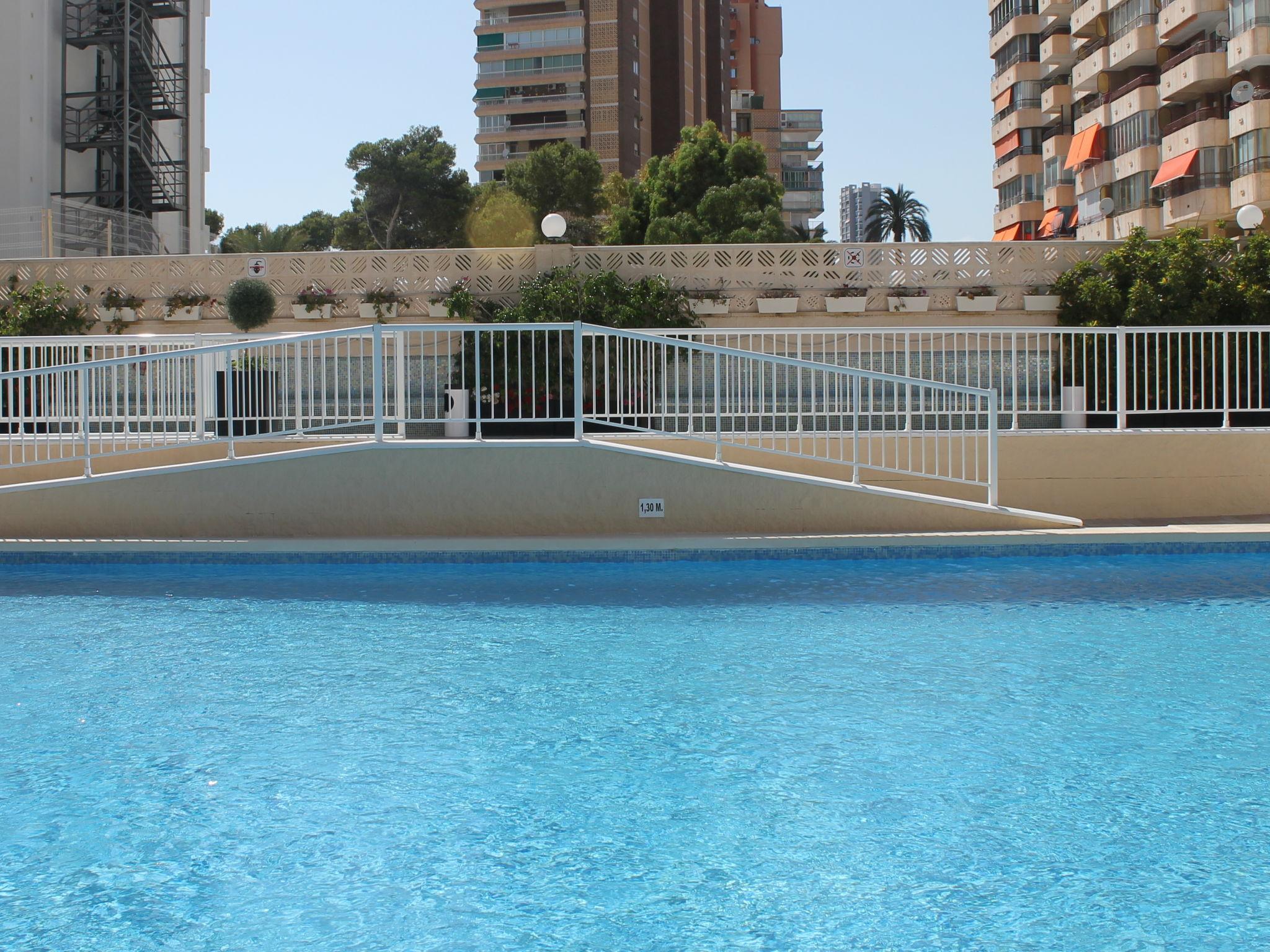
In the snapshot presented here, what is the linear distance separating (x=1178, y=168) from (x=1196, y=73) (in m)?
3.04

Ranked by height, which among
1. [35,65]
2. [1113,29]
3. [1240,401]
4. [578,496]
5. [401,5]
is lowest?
[578,496]

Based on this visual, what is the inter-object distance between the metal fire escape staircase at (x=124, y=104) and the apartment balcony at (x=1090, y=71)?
34776 mm

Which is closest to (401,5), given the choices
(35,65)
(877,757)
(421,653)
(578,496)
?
(35,65)

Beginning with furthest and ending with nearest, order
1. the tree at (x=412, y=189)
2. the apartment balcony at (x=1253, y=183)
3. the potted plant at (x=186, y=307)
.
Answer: the tree at (x=412, y=189) < the apartment balcony at (x=1253, y=183) < the potted plant at (x=186, y=307)

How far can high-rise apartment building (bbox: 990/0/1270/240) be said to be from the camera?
3769 cm

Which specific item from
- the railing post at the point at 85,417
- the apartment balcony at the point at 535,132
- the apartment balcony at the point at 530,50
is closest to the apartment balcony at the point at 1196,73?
the apartment balcony at the point at 535,132

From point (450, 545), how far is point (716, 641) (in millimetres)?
3368

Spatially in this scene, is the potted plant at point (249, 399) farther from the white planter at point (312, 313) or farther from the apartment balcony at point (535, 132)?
the apartment balcony at point (535, 132)

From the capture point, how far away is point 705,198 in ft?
136

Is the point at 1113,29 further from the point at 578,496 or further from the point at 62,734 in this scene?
the point at 62,734

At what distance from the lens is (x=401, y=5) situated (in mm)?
32875

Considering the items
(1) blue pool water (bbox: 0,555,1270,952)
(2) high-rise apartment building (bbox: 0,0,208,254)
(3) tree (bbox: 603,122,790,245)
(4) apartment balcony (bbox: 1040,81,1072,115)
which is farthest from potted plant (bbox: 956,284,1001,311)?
(4) apartment balcony (bbox: 1040,81,1072,115)

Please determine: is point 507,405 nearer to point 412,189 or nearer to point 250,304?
point 250,304

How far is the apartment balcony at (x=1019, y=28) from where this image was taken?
58.0 metres
